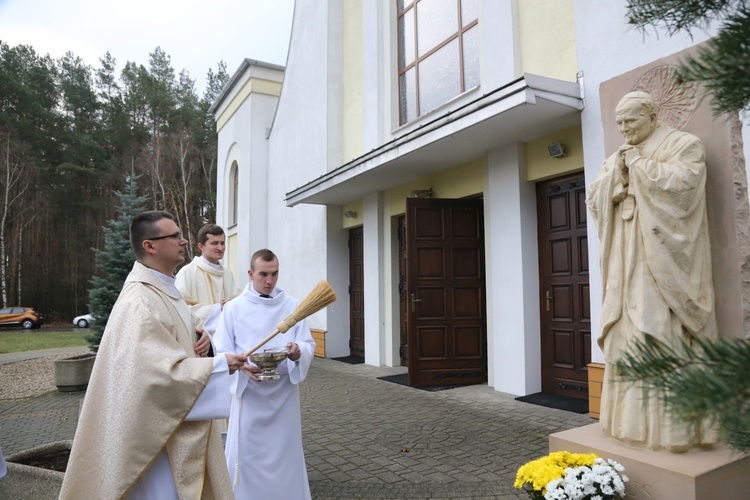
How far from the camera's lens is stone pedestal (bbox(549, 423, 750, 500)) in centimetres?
278

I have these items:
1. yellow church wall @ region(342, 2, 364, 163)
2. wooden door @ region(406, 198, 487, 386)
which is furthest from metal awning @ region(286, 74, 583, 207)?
yellow church wall @ region(342, 2, 364, 163)

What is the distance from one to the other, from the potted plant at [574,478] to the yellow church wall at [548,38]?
4775 mm

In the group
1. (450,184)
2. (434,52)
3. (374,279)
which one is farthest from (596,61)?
(374,279)

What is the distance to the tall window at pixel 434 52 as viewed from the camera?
27.1 feet

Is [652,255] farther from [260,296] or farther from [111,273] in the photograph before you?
[111,273]

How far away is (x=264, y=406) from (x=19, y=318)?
30028 millimetres

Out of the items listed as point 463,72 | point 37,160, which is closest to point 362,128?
point 463,72

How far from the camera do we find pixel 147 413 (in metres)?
2.18

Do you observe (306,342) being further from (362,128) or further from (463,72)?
(362,128)

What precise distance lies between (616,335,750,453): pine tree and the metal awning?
16.8 ft

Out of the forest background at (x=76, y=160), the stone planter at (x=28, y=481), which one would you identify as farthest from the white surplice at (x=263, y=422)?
the forest background at (x=76, y=160)

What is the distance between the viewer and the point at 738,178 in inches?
137

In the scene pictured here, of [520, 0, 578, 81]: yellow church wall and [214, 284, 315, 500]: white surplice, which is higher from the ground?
[520, 0, 578, 81]: yellow church wall

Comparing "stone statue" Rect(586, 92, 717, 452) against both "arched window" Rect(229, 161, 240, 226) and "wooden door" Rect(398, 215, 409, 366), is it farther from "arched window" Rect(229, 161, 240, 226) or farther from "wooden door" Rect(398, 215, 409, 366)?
"arched window" Rect(229, 161, 240, 226)
